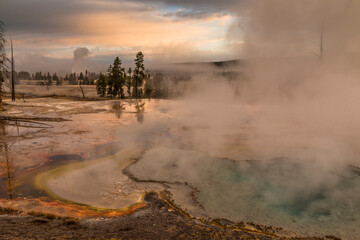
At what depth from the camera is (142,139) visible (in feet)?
44.4

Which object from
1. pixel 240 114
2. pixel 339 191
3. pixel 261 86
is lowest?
pixel 339 191

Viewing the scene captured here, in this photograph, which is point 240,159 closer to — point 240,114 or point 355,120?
point 355,120

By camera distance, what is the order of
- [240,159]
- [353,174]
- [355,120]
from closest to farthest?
1. [353,174]
2. [240,159]
3. [355,120]

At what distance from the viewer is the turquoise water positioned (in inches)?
247

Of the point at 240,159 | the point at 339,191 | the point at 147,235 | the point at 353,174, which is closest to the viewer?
the point at 147,235

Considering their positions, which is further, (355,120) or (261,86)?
(261,86)

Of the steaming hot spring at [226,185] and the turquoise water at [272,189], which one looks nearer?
the turquoise water at [272,189]

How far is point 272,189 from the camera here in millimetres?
7816

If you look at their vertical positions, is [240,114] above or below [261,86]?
below

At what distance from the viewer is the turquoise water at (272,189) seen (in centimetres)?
627

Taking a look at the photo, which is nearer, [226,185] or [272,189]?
[272,189]

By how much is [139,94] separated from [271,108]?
3143 centimetres

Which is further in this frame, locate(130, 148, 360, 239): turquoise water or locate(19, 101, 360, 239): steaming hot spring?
locate(19, 101, 360, 239): steaming hot spring

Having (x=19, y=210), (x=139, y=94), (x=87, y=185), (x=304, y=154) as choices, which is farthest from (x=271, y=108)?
(x=139, y=94)
